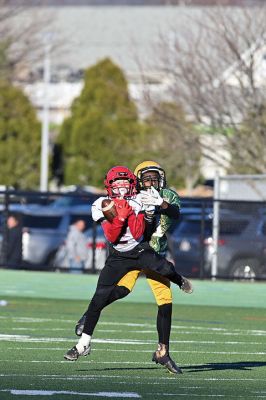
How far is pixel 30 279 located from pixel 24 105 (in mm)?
29869

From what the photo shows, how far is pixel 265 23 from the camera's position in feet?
105

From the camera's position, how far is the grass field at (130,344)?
33.1 feet

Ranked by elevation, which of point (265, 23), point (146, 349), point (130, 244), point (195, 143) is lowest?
point (146, 349)

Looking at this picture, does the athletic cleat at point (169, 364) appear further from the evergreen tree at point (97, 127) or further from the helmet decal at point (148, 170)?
the evergreen tree at point (97, 127)

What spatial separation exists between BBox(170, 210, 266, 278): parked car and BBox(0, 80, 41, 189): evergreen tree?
28775mm

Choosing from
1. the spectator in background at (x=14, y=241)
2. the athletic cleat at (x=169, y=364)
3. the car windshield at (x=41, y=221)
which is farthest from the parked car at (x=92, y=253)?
the athletic cleat at (x=169, y=364)

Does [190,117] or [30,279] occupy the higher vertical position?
[190,117]

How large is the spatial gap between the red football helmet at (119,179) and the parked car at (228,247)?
14131 mm

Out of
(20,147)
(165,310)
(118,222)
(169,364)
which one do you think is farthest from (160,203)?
(20,147)

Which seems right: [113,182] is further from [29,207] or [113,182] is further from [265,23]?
[265,23]

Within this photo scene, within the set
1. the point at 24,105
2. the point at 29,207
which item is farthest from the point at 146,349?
the point at 24,105

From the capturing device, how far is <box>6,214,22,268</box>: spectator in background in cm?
2536

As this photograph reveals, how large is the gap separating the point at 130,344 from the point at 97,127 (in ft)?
130

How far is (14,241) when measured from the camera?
25.6m
